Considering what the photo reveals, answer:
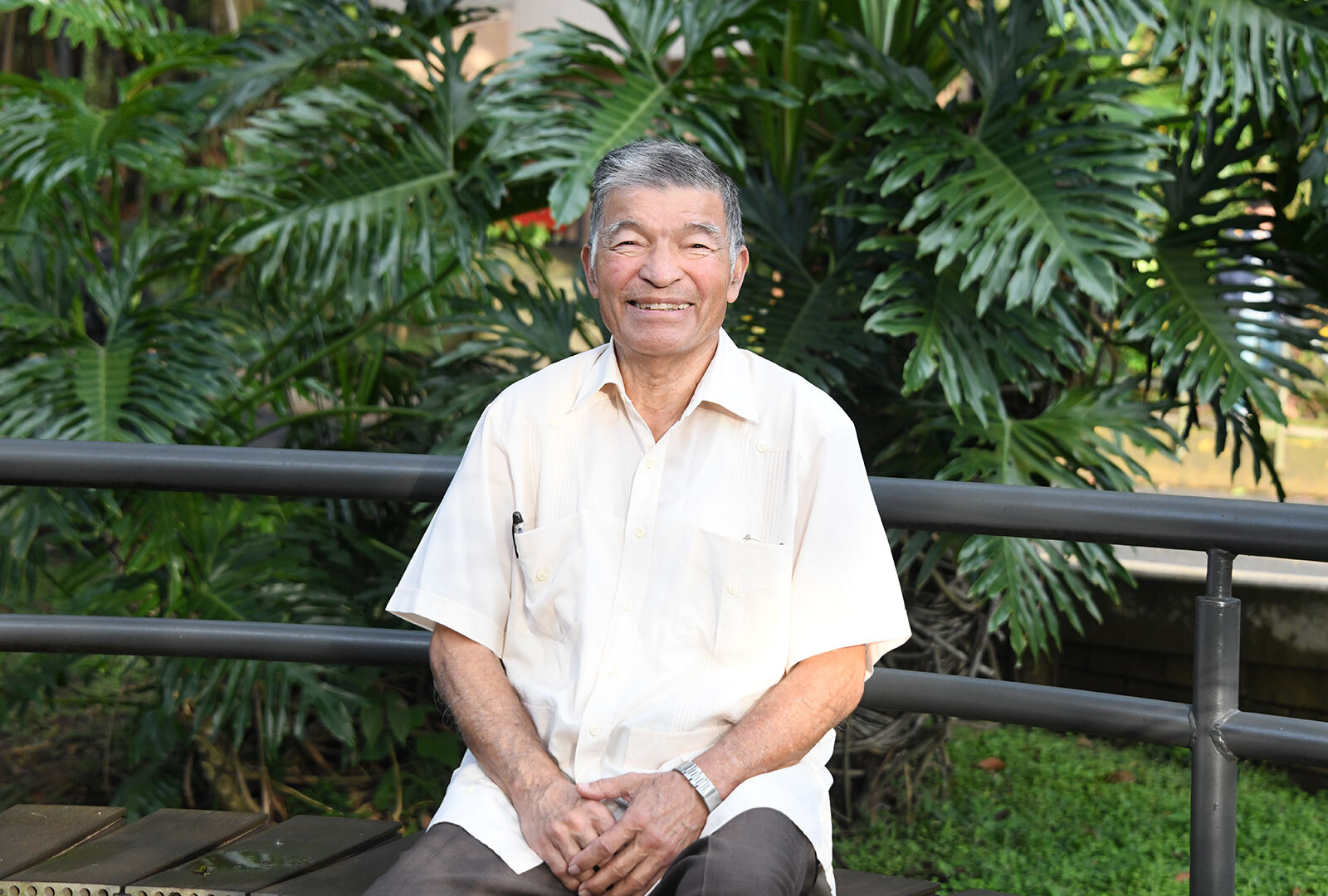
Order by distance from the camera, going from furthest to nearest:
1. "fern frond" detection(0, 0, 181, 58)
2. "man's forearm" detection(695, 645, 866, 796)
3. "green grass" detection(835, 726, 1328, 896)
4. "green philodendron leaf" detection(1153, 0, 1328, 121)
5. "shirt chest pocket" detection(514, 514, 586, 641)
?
"fern frond" detection(0, 0, 181, 58), "green grass" detection(835, 726, 1328, 896), "green philodendron leaf" detection(1153, 0, 1328, 121), "shirt chest pocket" detection(514, 514, 586, 641), "man's forearm" detection(695, 645, 866, 796)

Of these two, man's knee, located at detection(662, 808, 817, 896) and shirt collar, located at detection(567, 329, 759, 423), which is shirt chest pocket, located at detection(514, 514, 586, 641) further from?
man's knee, located at detection(662, 808, 817, 896)

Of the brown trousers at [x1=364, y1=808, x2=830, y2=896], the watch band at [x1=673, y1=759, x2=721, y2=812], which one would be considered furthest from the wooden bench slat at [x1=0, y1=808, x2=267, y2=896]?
the watch band at [x1=673, y1=759, x2=721, y2=812]

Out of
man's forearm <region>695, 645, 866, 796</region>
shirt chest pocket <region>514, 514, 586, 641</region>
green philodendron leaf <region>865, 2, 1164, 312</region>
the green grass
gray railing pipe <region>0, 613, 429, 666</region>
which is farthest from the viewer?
the green grass

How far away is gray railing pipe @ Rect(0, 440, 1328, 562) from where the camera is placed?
4.83 feet

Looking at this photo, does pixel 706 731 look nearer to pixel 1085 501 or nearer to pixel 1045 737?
pixel 1085 501

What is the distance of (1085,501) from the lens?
156cm

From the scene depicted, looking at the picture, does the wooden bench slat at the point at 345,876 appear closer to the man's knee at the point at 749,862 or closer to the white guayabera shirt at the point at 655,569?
the white guayabera shirt at the point at 655,569

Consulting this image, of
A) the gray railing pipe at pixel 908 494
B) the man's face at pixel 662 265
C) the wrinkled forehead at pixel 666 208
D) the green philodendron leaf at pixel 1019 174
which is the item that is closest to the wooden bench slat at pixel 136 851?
the gray railing pipe at pixel 908 494

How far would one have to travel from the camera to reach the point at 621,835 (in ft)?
4.82

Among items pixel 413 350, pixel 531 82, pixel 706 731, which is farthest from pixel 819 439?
pixel 413 350

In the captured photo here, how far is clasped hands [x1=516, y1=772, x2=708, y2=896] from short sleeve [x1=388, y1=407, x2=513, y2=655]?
0.88ft

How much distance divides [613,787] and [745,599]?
28 centimetres

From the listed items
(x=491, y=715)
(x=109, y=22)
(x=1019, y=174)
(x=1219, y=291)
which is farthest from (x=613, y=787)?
(x=109, y=22)

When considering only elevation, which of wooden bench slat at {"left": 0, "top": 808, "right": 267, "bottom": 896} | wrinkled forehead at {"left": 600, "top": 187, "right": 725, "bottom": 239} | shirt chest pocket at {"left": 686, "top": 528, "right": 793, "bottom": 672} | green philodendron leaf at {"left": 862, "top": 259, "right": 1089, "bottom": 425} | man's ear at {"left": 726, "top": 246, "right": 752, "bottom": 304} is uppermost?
wrinkled forehead at {"left": 600, "top": 187, "right": 725, "bottom": 239}
